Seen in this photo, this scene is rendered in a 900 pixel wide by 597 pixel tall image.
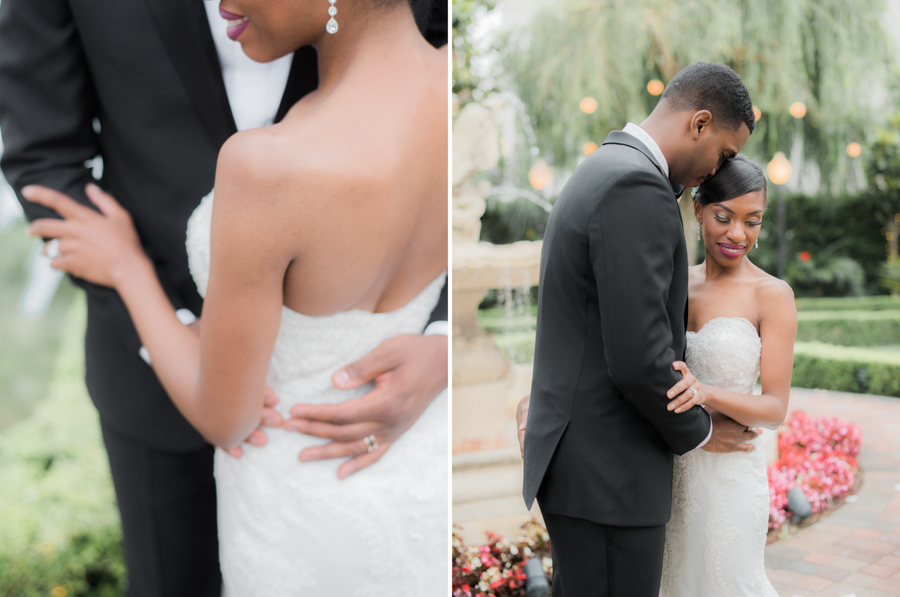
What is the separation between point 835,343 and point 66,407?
960 centimetres

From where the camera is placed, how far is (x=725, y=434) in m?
1.66

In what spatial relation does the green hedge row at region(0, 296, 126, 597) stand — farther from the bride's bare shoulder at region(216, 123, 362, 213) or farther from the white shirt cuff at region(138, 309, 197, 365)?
the bride's bare shoulder at region(216, 123, 362, 213)

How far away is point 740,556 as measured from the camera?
67.0 inches

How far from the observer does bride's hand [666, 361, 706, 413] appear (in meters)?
1.40

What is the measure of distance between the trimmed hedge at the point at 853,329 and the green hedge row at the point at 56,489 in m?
9.11

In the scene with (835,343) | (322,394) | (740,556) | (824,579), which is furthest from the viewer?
(835,343)

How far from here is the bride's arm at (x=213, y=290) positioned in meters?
1.26

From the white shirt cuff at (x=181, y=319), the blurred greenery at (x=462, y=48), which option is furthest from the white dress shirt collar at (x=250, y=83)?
the blurred greenery at (x=462, y=48)

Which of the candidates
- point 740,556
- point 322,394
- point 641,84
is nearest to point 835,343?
point 641,84

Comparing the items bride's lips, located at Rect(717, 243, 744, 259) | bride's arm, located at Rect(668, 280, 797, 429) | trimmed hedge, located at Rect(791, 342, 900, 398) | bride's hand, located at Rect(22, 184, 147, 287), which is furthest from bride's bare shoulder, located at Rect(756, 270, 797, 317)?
trimmed hedge, located at Rect(791, 342, 900, 398)

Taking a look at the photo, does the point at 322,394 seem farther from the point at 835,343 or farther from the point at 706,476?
the point at 835,343

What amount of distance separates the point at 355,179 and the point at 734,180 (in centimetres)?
101

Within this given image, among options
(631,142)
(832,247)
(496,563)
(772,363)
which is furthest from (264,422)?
(832,247)

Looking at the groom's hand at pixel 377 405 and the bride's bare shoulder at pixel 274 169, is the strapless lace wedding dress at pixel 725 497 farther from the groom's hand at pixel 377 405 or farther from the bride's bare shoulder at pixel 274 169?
the bride's bare shoulder at pixel 274 169
